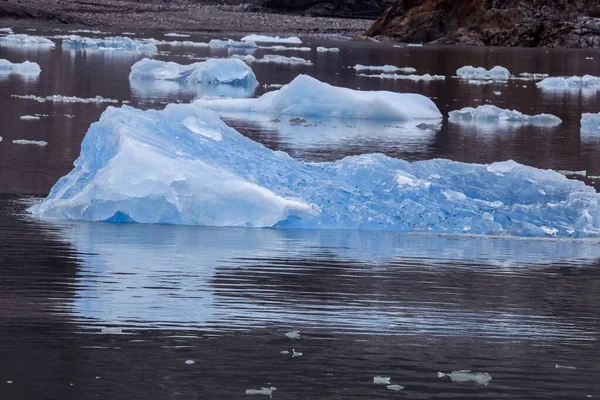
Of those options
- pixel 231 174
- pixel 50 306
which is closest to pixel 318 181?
pixel 231 174

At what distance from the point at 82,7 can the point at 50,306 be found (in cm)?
7546

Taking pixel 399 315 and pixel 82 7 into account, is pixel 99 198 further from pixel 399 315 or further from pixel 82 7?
pixel 82 7

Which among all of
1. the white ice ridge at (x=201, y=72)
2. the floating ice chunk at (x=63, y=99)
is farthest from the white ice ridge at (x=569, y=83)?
the floating ice chunk at (x=63, y=99)

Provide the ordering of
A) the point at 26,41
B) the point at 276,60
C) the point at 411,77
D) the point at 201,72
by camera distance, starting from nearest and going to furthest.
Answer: the point at 201,72, the point at 411,77, the point at 276,60, the point at 26,41

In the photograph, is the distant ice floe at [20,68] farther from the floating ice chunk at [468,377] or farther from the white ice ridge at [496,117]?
the floating ice chunk at [468,377]

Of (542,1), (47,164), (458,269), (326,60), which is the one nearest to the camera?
(458,269)

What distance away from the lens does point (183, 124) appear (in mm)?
8539

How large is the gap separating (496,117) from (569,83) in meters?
9.69

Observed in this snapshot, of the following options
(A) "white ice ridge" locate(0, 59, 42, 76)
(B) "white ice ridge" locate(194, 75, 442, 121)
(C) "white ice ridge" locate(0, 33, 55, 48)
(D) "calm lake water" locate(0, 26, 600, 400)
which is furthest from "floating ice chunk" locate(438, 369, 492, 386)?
(C) "white ice ridge" locate(0, 33, 55, 48)

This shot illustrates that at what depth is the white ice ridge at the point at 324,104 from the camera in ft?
55.5

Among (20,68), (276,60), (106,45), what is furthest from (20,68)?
(106,45)

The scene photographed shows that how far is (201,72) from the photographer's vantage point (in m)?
23.1

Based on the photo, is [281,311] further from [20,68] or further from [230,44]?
[230,44]

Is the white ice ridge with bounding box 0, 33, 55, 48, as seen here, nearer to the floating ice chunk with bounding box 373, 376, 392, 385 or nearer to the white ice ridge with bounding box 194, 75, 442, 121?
the white ice ridge with bounding box 194, 75, 442, 121
